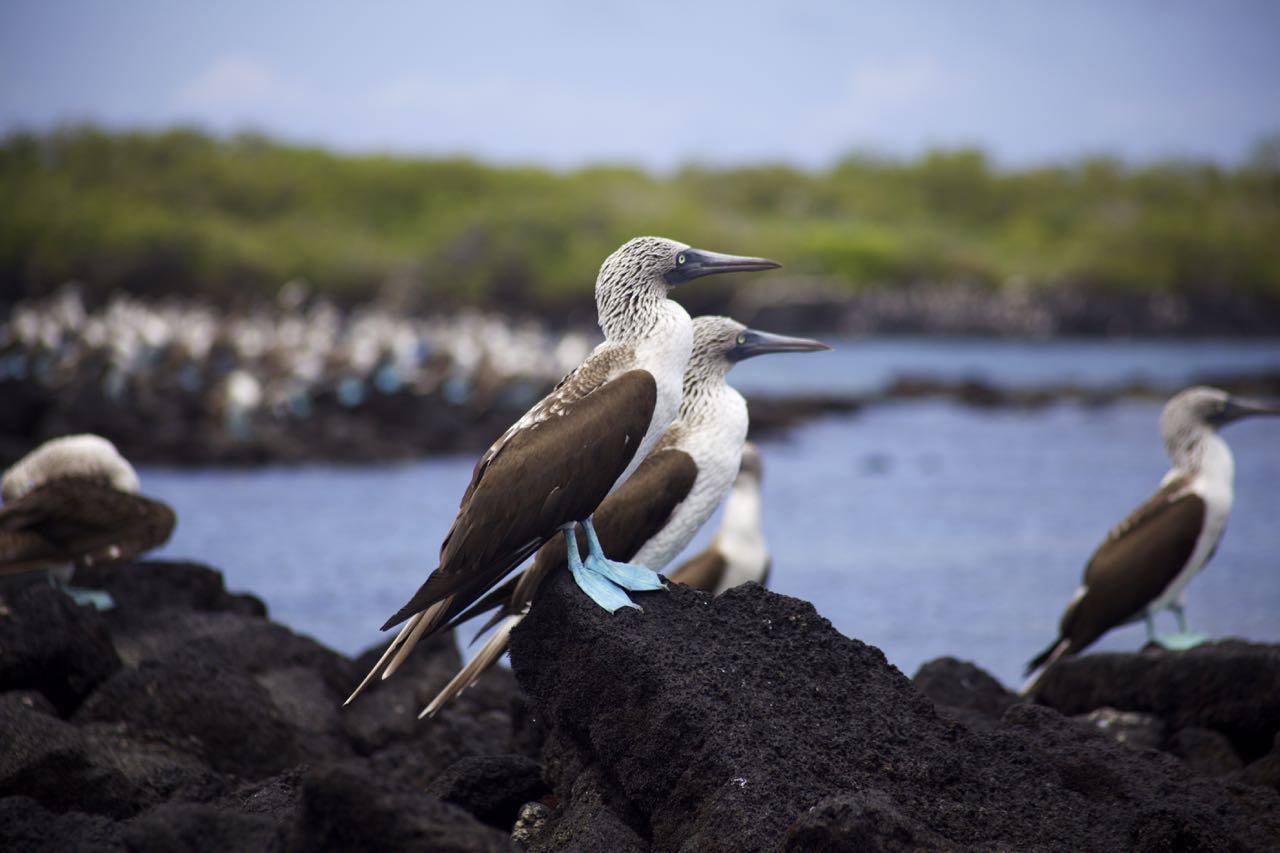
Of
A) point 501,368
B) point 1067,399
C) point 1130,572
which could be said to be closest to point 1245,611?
point 1130,572

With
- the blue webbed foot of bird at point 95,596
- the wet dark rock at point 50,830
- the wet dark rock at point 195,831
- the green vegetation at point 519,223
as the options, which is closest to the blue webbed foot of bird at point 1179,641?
the wet dark rock at point 195,831

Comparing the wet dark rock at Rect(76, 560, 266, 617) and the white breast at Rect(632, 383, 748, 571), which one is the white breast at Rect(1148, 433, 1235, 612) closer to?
the white breast at Rect(632, 383, 748, 571)

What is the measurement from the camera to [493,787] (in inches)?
193

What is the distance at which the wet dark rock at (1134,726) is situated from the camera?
6180 mm

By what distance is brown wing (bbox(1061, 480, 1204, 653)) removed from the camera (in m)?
7.59

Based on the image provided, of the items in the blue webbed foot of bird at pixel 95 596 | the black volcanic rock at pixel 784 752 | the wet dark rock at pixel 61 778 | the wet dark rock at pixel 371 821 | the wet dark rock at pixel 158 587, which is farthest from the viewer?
the wet dark rock at pixel 158 587

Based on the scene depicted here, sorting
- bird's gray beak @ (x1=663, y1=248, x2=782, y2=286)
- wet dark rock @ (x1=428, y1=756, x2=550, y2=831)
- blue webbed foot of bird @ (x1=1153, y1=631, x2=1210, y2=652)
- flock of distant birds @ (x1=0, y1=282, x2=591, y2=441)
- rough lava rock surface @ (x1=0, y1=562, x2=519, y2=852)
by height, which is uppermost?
bird's gray beak @ (x1=663, y1=248, x2=782, y2=286)

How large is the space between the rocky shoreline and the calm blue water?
4.96 metres

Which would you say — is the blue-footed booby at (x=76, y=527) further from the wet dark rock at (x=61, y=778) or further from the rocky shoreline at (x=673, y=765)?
the wet dark rock at (x=61, y=778)

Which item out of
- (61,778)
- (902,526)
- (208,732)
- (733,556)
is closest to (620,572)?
(61,778)

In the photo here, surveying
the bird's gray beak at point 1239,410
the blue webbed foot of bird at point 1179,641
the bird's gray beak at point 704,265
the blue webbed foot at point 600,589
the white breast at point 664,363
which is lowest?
the blue webbed foot of bird at point 1179,641

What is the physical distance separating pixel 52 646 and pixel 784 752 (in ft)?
12.1

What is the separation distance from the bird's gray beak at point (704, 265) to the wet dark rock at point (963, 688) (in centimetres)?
227

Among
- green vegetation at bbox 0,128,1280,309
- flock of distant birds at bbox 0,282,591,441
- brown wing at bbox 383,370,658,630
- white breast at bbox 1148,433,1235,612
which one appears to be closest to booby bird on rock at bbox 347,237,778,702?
brown wing at bbox 383,370,658,630
